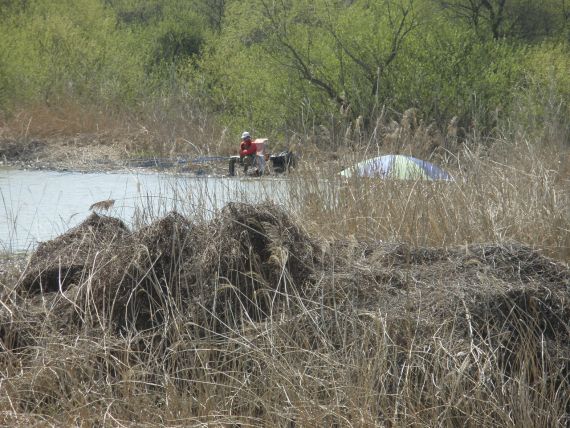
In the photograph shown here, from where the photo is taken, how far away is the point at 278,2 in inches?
848

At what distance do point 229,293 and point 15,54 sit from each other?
22377mm

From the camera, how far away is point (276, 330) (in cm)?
455

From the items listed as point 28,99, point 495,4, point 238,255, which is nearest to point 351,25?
point 495,4

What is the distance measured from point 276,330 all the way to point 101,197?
9.42 metres

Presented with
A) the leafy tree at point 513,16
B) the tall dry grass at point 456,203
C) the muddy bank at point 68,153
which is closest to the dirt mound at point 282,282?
the tall dry grass at point 456,203

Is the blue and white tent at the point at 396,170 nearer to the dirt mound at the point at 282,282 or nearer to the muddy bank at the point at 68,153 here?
the dirt mound at the point at 282,282

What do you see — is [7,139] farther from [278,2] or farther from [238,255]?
[238,255]

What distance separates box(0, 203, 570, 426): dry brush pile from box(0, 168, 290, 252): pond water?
0.83m

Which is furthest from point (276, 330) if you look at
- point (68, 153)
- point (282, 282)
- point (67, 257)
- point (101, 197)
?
point (68, 153)

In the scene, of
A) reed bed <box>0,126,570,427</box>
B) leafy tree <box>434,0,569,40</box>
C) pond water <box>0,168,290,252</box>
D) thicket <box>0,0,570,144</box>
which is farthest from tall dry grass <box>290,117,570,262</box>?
leafy tree <box>434,0,569,40</box>

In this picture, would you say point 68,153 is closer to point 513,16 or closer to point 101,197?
point 101,197

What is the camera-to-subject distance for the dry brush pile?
4309 millimetres

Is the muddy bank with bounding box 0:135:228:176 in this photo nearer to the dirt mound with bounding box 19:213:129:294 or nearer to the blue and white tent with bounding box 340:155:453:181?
the blue and white tent with bounding box 340:155:453:181

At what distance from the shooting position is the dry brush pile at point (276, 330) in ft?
14.1
